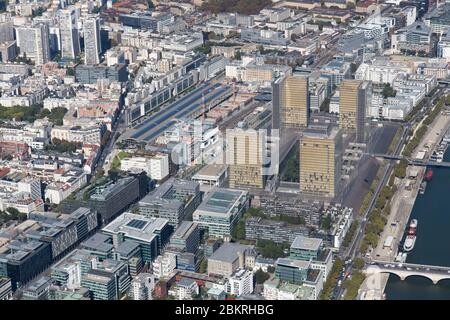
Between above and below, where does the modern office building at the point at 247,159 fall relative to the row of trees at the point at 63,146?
above

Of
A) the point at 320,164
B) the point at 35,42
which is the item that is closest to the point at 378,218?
the point at 320,164

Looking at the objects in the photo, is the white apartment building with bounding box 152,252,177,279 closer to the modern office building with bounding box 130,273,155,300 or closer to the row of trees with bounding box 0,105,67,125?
the modern office building with bounding box 130,273,155,300

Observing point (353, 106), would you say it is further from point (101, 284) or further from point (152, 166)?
point (101, 284)

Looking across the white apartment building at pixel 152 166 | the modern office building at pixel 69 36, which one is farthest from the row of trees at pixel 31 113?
the modern office building at pixel 69 36

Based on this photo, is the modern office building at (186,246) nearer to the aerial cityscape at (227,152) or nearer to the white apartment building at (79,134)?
the aerial cityscape at (227,152)
